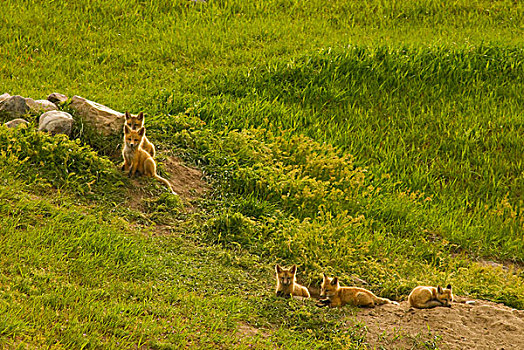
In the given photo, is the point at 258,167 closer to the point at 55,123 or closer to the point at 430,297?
the point at 55,123

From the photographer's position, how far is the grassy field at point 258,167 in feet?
21.5

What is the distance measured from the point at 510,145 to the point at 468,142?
2.68 feet

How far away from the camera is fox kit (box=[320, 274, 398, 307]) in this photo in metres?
7.16

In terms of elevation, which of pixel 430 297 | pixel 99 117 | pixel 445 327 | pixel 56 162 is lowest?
pixel 445 327

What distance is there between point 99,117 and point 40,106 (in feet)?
2.98

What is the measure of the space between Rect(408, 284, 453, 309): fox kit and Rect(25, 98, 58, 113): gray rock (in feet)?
19.7

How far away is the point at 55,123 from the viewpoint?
367 inches

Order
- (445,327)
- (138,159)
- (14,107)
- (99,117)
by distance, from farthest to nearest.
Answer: (99,117) → (14,107) → (138,159) → (445,327)

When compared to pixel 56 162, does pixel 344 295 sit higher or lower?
lower

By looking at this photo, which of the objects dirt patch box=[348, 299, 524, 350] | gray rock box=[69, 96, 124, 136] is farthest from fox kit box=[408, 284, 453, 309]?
gray rock box=[69, 96, 124, 136]

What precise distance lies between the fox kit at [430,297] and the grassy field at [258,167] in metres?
0.65

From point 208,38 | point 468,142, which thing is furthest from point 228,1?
point 468,142

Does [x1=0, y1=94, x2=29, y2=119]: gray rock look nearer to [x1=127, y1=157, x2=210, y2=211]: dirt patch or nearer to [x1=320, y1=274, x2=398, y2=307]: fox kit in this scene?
[x1=127, y1=157, x2=210, y2=211]: dirt patch

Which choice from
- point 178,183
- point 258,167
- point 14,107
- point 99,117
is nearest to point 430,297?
point 258,167
